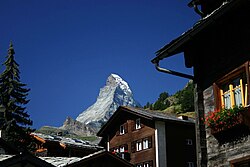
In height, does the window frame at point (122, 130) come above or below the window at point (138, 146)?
above

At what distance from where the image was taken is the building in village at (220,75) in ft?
45.6

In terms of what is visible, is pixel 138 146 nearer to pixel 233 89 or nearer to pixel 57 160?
pixel 57 160

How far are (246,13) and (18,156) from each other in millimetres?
9294

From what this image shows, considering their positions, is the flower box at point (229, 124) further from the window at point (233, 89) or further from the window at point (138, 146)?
the window at point (138, 146)

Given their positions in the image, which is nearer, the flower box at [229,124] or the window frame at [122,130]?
the flower box at [229,124]

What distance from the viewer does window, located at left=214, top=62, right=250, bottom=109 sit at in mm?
14258

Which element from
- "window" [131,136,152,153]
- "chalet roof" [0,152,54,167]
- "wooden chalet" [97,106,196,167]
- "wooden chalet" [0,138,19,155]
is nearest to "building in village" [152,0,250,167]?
"chalet roof" [0,152,54,167]

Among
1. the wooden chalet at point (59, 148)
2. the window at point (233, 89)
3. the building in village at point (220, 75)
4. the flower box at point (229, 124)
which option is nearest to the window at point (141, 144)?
the wooden chalet at point (59, 148)

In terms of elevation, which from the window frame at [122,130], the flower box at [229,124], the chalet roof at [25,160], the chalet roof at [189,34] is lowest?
the chalet roof at [25,160]

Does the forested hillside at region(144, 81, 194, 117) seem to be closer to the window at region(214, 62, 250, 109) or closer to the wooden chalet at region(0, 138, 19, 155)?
the wooden chalet at region(0, 138, 19, 155)

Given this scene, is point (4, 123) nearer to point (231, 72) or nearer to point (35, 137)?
point (35, 137)

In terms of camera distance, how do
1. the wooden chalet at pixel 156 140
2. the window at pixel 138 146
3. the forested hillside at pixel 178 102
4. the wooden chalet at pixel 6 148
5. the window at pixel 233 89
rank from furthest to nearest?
1. the forested hillside at pixel 178 102
2. the window at pixel 138 146
3. the wooden chalet at pixel 156 140
4. the wooden chalet at pixel 6 148
5. the window at pixel 233 89

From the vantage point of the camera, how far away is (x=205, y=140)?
15516 millimetres

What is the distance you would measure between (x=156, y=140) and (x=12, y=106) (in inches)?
683
